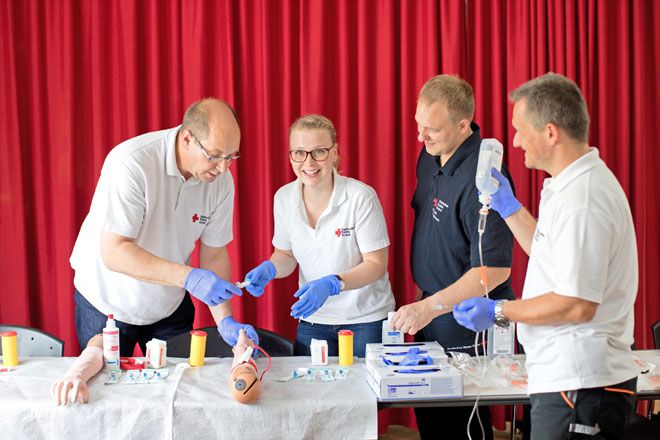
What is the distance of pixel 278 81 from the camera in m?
3.90

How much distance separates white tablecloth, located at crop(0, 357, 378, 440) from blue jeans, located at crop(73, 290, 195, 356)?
0.57m

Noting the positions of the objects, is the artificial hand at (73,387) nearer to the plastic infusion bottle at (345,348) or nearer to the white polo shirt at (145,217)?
the white polo shirt at (145,217)

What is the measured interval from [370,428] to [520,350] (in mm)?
1263

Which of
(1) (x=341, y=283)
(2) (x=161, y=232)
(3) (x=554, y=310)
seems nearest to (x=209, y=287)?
(2) (x=161, y=232)

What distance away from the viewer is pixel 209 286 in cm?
264

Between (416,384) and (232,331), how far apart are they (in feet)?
2.86

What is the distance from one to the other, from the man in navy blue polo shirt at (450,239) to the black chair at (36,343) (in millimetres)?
1513

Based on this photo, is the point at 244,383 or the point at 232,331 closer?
the point at 244,383

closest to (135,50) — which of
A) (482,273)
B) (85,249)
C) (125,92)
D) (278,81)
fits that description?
(125,92)

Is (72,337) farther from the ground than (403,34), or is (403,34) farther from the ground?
(403,34)

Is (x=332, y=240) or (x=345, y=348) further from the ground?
(x=332, y=240)

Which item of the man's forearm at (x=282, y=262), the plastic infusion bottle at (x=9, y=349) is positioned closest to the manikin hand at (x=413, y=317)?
the man's forearm at (x=282, y=262)

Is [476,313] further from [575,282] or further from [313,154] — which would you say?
[313,154]

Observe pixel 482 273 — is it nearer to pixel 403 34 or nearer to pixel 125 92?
pixel 403 34
